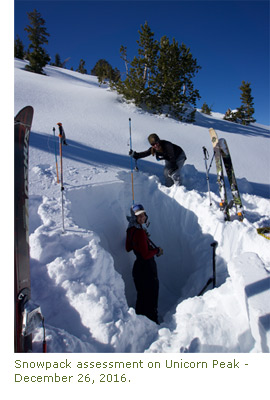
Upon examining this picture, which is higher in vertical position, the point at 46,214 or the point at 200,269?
the point at 46,214

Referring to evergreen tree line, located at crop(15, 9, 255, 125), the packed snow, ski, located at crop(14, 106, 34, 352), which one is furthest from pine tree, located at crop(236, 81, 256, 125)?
ski, located at crop(14, 106, 34, 352)

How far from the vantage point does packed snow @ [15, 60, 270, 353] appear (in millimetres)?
2424

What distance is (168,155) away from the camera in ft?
19.4

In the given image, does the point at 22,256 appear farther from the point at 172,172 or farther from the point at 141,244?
the point at 172,172

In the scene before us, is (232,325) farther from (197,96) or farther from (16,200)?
(197,96)

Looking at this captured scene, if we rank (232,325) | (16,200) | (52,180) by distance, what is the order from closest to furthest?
1. (16,200)
2. (232,325)
3. (52,180)

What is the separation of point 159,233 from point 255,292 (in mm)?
3422

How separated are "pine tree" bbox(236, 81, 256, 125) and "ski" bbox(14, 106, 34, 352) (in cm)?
3150

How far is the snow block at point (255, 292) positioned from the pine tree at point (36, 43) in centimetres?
2764

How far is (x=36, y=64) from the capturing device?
22609 mm

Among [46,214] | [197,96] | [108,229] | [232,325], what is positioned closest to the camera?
[232,325]

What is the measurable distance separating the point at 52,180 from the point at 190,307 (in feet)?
12.0

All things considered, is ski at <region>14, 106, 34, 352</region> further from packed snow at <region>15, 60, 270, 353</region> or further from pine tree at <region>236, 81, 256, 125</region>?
pine tree at <region>236, 81, 256, 125</region>
